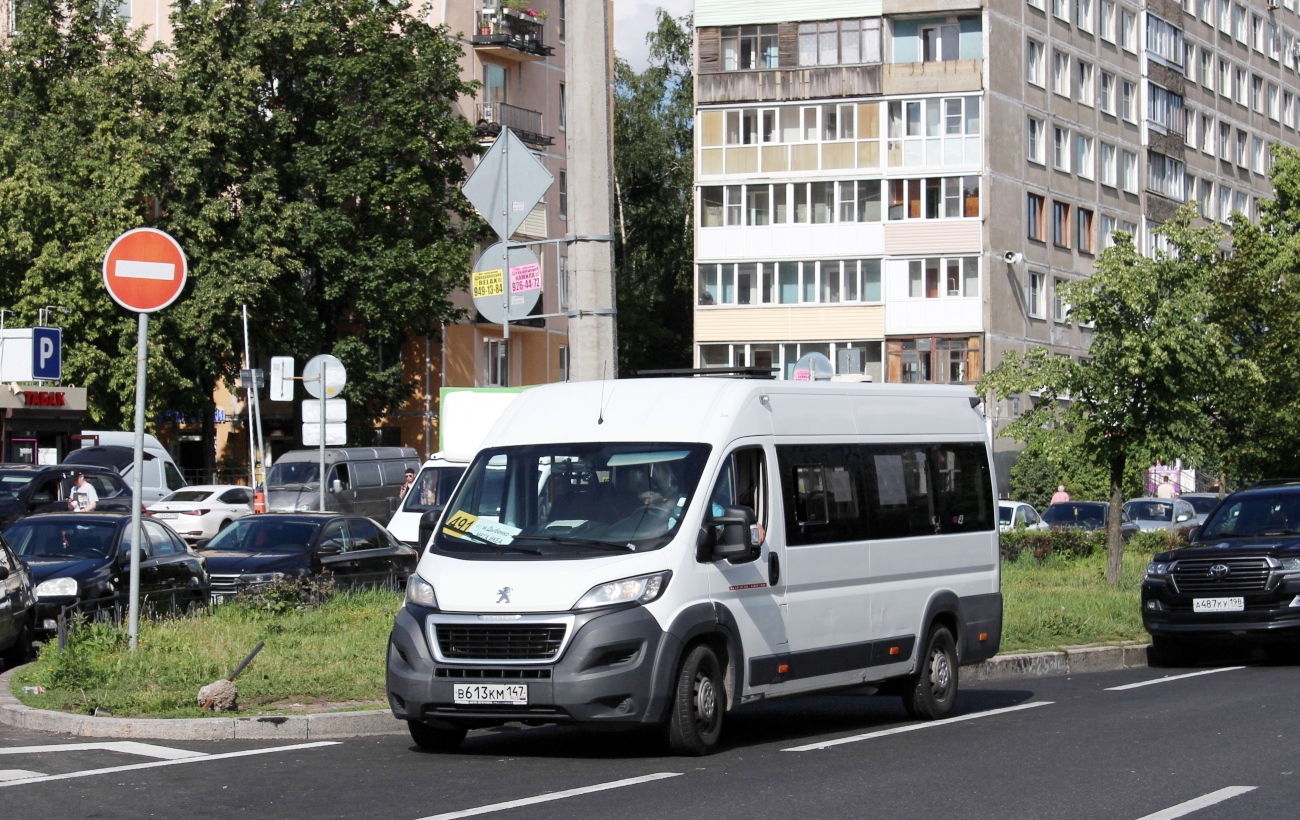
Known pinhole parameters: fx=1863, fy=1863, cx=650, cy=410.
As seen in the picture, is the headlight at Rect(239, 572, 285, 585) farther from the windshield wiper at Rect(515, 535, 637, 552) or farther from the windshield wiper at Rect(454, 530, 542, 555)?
the windshield wiper at Rect(515, 535, 637, 552)

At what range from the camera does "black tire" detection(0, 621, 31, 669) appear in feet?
54.5

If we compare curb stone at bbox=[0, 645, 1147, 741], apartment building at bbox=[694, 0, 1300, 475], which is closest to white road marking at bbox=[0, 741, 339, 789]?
curb stone at bbox=[0, 645, 1147, 741]

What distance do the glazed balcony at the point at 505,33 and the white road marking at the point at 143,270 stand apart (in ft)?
167

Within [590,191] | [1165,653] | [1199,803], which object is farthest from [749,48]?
[1199,803]

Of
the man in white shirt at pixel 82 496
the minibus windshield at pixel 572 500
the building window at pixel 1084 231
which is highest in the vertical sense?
the building window at pixel 1084 231

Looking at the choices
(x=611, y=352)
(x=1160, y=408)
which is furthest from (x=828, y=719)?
(x=1160, y=408)

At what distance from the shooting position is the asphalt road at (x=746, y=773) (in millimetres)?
9070

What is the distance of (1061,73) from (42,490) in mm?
46995

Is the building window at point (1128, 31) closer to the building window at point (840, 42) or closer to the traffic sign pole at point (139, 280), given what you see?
the building window at point (840, 42)

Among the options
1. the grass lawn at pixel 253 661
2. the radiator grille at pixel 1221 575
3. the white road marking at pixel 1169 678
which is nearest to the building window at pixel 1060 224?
the grass lawn at pixel 253 661

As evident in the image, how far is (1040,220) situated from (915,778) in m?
58.5

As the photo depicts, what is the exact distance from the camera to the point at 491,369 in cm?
6656

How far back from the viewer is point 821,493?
12602mm

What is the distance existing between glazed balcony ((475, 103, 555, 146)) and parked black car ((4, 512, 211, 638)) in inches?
1683
